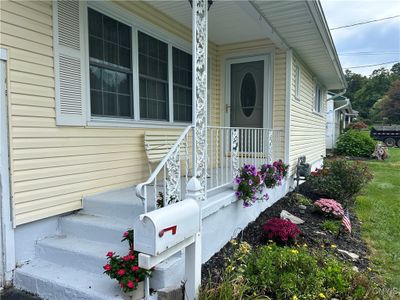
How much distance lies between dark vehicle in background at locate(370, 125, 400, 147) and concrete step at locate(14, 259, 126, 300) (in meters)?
26.6

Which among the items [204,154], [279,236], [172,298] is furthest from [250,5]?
[172,298]

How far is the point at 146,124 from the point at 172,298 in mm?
2686

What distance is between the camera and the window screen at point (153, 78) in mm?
4520

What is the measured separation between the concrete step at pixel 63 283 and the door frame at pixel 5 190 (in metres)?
0.11

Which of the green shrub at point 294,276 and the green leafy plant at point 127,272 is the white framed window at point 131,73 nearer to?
the green leafy plant at point 127,272

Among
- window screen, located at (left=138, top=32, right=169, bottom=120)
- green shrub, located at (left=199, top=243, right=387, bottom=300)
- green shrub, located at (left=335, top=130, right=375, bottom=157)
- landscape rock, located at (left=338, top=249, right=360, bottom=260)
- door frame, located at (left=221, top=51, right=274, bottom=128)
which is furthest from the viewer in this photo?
green shrub, located at (left=335, top=130, right=375, bottom=157)

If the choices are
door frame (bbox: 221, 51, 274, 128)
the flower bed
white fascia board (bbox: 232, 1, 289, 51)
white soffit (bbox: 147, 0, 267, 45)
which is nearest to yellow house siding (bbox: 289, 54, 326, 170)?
door frame (bbox: 221, 51, 274, 128)

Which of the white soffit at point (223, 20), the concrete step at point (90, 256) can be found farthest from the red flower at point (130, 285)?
the white soffit at point (223, 20)

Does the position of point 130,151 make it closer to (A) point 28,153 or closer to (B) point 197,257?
(A) point 28,153

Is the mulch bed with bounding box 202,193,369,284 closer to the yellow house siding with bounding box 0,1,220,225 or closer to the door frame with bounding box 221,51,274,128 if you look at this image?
the yellow house siding with bounding box 0,1,220,225

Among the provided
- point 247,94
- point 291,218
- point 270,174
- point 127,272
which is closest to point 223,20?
point 247,94

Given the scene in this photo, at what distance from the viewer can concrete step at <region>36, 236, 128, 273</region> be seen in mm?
2783

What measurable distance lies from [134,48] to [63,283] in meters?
3.15

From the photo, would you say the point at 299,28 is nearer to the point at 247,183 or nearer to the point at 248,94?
the point at 248,94
